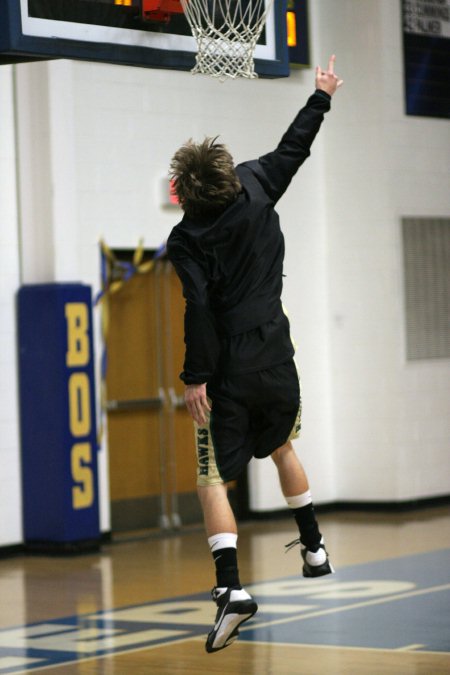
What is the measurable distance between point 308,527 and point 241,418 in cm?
62

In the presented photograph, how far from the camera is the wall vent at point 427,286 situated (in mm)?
13078

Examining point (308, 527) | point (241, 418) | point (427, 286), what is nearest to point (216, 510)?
point (241, 418)

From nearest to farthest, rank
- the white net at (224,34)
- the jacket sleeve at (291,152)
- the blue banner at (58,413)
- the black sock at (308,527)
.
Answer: the jacket sleeve at (291,152), the black sock at (308,527), the white net at (224,34), the blue banner at (58,413)

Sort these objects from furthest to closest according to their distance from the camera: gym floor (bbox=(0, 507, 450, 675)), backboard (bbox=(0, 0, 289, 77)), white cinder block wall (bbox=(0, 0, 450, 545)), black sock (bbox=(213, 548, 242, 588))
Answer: white cinder block wall (bbox=(0, 0, 450, 545)), gym floor (bbox=(0, 507, 450, 675)), backboard (bbox=(0, 0, 289, 77)), black sock (bbox=(213, 548, 242, 588))

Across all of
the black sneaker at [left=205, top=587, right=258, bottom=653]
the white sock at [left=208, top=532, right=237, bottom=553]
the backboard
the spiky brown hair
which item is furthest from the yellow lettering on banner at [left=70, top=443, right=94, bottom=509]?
the spiky brown hair

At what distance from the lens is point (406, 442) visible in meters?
13.0

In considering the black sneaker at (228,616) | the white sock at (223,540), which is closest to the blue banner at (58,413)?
the white sock at (223,540)

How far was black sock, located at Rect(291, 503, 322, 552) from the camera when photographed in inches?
239

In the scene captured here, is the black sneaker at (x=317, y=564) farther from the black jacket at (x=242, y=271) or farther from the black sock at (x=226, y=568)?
the black jacket at (x=242, y=271)

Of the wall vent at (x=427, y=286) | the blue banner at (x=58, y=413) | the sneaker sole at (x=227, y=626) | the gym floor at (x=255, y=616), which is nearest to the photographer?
the sneaker sole at (x=227, y=626)

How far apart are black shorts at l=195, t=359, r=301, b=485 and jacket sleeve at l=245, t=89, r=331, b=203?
0.76m

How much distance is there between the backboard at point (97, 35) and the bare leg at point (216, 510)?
1.97 meters

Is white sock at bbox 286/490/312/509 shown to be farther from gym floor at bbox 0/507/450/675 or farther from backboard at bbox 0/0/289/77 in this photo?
backboard at bbox 0/0/289/77

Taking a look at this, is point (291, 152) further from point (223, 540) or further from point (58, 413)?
point (58, 413)
